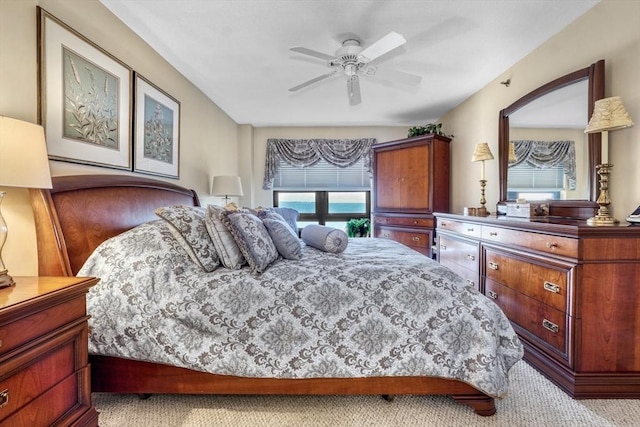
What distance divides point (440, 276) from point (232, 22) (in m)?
2.21

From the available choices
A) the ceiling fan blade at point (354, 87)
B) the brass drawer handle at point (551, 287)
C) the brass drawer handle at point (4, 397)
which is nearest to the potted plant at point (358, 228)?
the ceiling fan blade at point (354, 87)

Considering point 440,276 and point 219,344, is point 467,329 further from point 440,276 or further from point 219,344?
point 219,344

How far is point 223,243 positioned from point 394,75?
7.95ft

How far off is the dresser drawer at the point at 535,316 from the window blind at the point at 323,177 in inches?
121

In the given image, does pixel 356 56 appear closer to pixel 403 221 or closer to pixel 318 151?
pixel 403 221

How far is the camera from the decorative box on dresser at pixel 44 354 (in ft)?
3.15

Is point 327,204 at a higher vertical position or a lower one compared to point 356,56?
lower

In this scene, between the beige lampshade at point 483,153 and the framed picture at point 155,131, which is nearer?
the framed picture at point 155,131

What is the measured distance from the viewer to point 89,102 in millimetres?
1849

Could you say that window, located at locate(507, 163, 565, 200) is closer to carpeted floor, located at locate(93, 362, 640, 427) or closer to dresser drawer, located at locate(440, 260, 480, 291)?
dresser drawer, located at locate(440, 260, 480, 291)

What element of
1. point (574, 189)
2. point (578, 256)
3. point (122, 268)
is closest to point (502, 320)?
point (578, 256)

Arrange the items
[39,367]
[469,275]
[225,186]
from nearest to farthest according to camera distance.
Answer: [39,367]
[469,275]
[225,186]

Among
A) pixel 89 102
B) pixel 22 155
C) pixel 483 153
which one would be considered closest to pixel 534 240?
pixel 483 153

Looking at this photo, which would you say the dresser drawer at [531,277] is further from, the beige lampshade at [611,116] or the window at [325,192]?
the window at [325,192]
